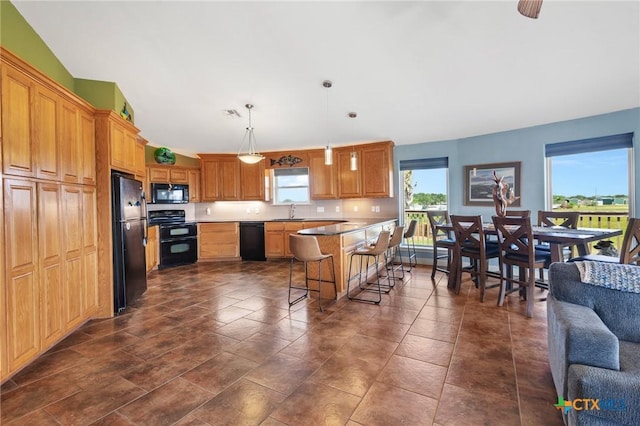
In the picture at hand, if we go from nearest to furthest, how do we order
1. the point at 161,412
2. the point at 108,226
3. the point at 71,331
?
the point at 161,412 < the point at 71,331 < the point at 108,226

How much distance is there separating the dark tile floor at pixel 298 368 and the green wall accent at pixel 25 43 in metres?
2.47

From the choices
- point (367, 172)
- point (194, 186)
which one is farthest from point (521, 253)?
point (194, 186)

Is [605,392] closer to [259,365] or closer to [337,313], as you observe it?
[259,365]

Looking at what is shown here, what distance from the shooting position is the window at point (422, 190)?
5.21 metres

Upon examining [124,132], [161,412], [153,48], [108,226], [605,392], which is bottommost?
[161,412]

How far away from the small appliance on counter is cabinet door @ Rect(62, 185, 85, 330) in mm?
2588

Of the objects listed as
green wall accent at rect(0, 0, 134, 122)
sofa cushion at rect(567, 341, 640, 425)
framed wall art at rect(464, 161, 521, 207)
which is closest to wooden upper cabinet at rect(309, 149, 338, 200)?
framed wall art at rect(464, 161, 521, 207)

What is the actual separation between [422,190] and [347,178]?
146 cm

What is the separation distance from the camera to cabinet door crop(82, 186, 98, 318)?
2.78 metres

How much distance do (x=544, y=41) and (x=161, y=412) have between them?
430 centimetres

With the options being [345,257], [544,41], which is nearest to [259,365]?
[345,257]

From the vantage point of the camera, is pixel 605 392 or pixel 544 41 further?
pixel 544 41

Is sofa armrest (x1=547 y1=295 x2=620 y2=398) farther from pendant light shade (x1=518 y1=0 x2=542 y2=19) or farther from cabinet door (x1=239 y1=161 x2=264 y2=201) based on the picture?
cabinet door (x1=239 y1=161 x2=264 y2=201)

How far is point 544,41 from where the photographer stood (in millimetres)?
2707
